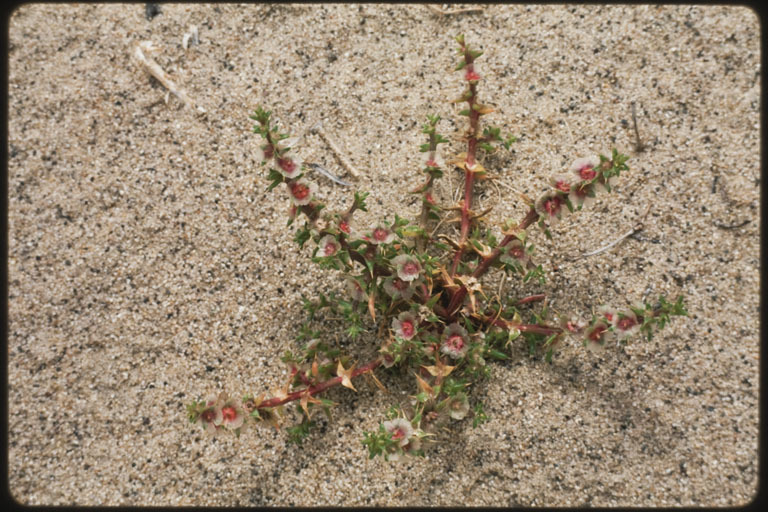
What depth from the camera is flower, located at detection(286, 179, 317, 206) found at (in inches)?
69.3

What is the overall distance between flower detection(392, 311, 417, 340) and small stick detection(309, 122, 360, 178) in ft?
2.34

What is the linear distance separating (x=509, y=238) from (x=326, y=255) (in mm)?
645

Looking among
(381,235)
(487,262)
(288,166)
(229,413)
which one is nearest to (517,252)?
(487,262)

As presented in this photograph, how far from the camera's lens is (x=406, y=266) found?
1934mm

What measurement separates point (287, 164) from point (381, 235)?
0.38 metres

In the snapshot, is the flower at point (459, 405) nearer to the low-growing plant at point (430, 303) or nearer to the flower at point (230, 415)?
the low-growing plant at point (430, 303)

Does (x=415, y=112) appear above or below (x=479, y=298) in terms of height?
above

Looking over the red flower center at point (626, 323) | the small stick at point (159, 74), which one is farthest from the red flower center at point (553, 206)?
the small stick at point (159, 74)

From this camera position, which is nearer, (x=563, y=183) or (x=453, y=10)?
(x=563, y=183)

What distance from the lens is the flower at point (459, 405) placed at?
2.01 m

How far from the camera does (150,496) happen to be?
7.63ft

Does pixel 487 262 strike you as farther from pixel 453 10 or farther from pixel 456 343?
pixel 453 10

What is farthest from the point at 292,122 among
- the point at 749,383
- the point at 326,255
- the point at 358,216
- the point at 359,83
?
the point at 749,383

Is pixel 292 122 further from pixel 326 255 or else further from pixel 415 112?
pixel 326 255
